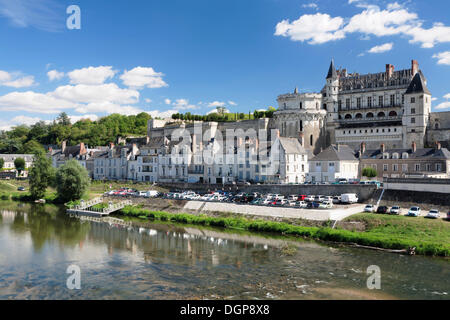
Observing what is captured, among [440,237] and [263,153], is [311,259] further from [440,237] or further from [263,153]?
[263,153]

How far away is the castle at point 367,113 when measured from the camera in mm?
46766

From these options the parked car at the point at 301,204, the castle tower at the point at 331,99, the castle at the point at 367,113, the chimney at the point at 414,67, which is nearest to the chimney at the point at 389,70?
the castle at the point at 367,113

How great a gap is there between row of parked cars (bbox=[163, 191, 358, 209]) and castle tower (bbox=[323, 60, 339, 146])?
23015 millimetres

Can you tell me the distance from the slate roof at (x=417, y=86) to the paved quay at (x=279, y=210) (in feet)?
78.9

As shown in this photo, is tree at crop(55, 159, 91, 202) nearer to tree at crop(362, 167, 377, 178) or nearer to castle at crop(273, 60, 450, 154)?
castle at crop(273, 60, 450, 154)

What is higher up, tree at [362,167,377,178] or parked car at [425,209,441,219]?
tree at [362,167,377,178]

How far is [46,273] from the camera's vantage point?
725 inches

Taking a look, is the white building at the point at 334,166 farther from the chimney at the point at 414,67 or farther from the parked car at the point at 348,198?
the chimney at the point at 414,67

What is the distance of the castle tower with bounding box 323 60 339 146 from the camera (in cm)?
5466

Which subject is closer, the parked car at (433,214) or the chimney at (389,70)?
the parked car at (433,214)

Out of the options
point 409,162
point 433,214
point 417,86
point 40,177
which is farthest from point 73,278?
point 417,86

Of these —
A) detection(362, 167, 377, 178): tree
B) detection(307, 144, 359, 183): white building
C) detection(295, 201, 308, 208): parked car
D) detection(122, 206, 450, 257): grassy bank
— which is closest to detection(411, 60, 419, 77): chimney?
detection(307, 144, 359, 183): white building
